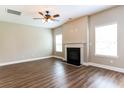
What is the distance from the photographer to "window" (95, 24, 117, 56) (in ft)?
13.3

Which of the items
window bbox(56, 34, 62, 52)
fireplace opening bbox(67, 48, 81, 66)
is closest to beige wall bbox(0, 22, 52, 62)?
window bbox(56, 34, 62, 52)

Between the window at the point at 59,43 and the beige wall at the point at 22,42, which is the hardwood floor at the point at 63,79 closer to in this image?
the beige wall at the point at 22,42

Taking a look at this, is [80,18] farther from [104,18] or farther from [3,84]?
[3,84]

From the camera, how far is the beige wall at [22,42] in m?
5.63

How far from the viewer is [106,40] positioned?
14.4 feet

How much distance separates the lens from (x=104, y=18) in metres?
4.35

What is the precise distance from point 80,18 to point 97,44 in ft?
5.85

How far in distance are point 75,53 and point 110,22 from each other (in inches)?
98.4

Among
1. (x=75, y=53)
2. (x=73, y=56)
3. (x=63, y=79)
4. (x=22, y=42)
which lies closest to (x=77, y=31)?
(x=75, y=53)

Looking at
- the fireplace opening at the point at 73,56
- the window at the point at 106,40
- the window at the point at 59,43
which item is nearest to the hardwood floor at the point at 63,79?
the window at the point at 106,40

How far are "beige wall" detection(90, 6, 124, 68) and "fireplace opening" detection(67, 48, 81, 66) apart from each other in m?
0.76

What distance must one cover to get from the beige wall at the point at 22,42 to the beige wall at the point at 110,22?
4170 millimetres

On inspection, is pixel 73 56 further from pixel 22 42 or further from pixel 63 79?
pixel 22 42
